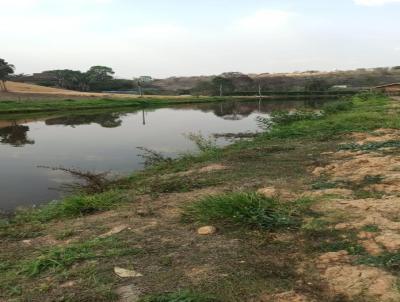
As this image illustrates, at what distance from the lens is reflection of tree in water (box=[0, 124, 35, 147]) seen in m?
22.9

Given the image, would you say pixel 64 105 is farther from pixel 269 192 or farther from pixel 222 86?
pixel 222 86

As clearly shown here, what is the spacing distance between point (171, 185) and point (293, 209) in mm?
3406

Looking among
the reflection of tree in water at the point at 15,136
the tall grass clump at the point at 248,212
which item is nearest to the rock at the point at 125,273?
the tall grass clump at the point at 248,212

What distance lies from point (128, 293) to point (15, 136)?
23.2 meters

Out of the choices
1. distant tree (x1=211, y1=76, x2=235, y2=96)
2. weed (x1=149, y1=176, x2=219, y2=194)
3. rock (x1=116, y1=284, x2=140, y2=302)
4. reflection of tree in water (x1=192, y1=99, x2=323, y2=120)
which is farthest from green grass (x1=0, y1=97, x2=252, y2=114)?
rock (x1=116, y1=284, x2=140, y2=302)

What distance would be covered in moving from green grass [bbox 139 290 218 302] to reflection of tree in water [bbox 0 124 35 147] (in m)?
19.6

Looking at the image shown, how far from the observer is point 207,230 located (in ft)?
18.5

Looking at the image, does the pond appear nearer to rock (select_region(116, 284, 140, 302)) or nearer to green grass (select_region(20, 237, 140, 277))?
green grass (select_region(20, 237, 140, 277))

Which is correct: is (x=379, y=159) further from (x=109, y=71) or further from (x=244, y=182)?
(x=109, y=71)

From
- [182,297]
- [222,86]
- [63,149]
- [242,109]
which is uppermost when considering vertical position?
[222,86]

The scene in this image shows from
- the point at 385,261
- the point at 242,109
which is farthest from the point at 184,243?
the point at 242,109

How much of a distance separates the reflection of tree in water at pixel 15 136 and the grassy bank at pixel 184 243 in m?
14.7

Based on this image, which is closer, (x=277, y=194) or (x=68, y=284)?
(x=68, y=284)

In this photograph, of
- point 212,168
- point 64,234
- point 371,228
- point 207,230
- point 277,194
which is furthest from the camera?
point 212,168
